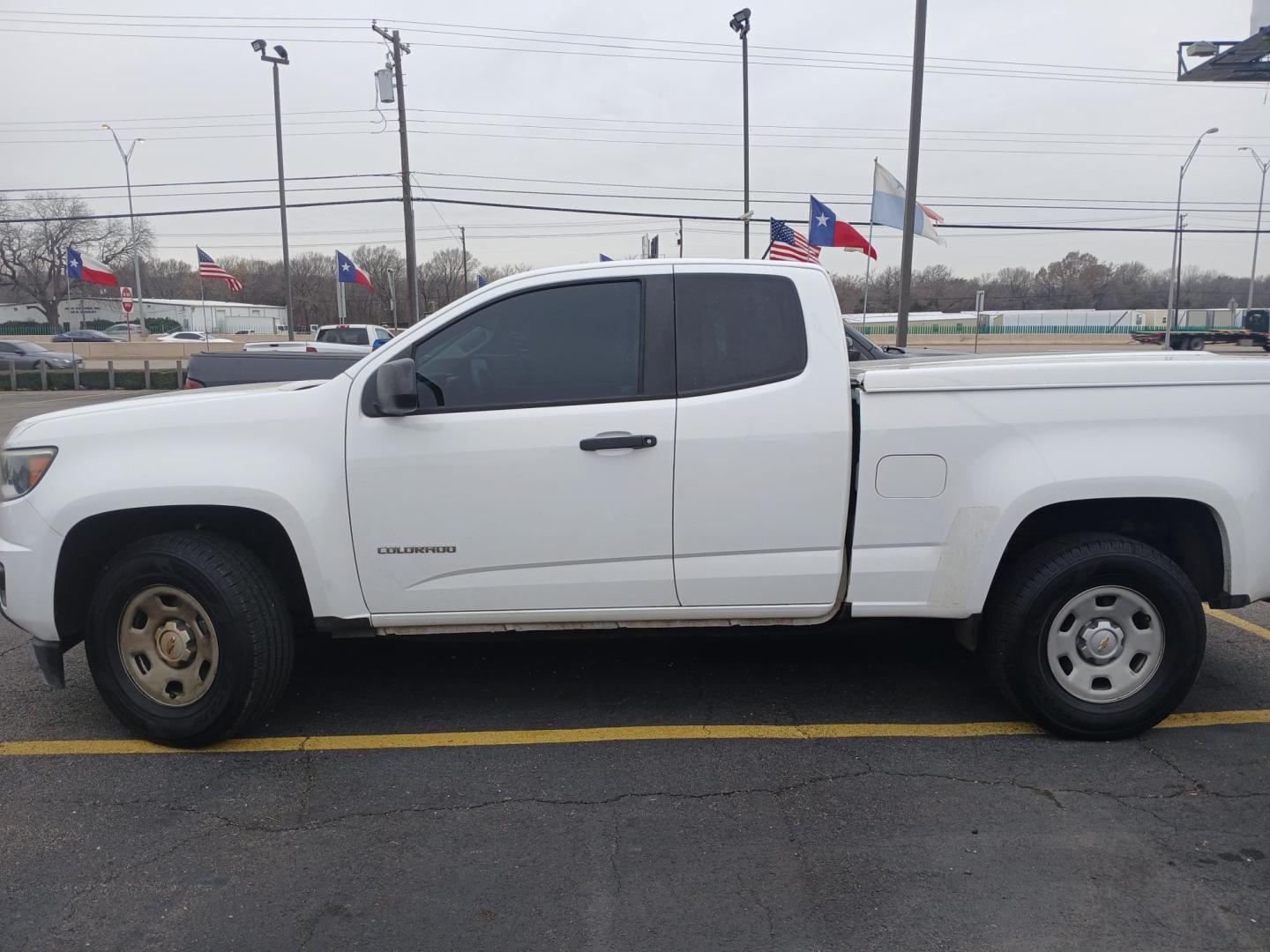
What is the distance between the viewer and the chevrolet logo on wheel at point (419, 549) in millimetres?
3939

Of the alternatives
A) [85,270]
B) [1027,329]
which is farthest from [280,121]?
[1027,329]

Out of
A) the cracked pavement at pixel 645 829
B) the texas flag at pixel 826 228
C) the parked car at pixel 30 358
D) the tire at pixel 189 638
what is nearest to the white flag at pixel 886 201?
the texas flag at pixel 826 228

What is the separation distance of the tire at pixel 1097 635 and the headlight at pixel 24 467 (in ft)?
13.3

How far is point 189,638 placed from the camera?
401cm

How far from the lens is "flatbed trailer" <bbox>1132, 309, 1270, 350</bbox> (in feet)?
149

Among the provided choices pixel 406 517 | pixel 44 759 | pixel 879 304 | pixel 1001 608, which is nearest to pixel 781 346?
pixel 1001 608

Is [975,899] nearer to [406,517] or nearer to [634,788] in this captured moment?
[634,788]

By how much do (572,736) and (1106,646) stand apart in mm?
2291

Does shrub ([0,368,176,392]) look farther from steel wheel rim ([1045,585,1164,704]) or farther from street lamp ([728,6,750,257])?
steel wheel rim ([1045,585,1164,704])

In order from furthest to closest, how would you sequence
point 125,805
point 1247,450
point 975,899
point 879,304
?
point 879,304, point 1247,450, point 125,805, point 975,899

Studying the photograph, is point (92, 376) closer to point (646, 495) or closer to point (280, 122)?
point (280, 122)

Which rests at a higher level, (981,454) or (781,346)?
(781,346)

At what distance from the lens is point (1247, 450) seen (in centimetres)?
388

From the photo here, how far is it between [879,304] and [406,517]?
74.8 m
